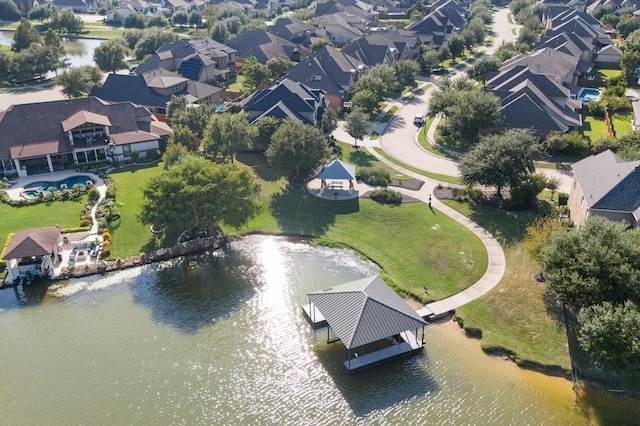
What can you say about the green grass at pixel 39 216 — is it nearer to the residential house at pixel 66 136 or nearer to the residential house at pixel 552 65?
the residential house at pixel 66 136

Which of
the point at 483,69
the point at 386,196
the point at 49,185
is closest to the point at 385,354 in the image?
the point at 386,196

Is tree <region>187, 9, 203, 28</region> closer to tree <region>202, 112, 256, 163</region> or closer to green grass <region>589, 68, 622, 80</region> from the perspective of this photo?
tree <region>202, 112, 256, 163</region>

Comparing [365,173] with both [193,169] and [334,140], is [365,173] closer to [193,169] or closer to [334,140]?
[334,140]

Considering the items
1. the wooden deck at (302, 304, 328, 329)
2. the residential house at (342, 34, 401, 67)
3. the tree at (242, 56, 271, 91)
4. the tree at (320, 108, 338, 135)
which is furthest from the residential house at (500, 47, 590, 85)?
the wooden deck at (302, 304, 328, 329)

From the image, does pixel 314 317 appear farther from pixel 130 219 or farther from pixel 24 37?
pixel 24 37

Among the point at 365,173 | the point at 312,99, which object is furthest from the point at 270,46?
the point at 365,173

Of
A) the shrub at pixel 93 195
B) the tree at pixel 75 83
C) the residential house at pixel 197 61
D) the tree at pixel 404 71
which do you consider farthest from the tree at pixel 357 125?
the tree at pixel 75 83
